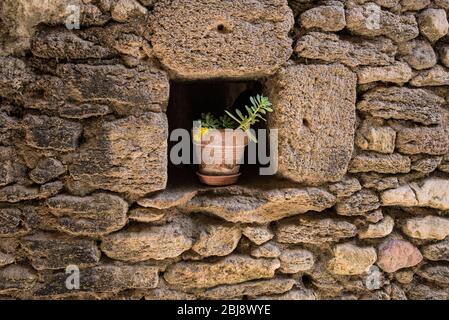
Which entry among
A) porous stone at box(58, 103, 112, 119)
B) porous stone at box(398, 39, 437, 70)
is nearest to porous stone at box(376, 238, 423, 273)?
porous stone at box(398, 39, 437, 70)

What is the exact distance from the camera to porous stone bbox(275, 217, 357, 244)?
71.9 inches

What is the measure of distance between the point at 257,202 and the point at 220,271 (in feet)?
1.19

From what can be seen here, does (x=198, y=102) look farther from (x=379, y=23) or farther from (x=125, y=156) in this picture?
(x=379, y=23)

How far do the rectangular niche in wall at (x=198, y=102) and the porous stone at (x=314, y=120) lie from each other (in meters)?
0.32

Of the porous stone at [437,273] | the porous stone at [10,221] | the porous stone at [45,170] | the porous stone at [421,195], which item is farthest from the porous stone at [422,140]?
the porous stone at [10,221]

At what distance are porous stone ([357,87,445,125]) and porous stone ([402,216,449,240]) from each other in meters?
0.49

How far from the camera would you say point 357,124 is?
1.85 metres

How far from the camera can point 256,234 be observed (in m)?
1.78

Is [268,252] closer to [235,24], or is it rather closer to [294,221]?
[294,221]

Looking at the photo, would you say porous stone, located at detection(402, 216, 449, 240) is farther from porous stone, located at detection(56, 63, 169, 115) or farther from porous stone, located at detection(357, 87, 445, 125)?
porous stone, located at detection(56, 63, 169, 115)

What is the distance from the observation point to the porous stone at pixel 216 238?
1740mm

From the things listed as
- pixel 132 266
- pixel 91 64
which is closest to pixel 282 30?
pixel 91 64

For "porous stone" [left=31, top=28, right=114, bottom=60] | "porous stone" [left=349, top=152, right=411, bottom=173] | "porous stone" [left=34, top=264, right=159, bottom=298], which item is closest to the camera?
"porous stone" [left=31, top=28, right=114, bottom=60]

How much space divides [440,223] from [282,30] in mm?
1243
